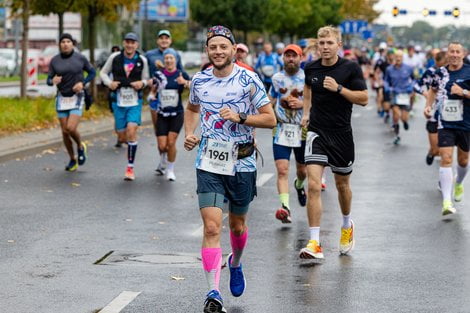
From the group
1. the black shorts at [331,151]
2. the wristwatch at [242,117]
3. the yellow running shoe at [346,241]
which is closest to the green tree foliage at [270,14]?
the black shorts at [331,151]

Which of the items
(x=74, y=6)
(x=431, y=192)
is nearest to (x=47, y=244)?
(x=431, y=192)

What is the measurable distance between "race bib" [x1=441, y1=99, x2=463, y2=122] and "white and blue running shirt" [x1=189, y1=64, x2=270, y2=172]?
4.87 m

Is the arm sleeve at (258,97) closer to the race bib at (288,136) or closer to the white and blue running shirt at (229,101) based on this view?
the white and blue running shirt at (229,101)

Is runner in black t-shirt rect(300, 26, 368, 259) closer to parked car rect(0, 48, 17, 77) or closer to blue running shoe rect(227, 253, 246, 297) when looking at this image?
blue running shoe rect(227, 253, 246, 297)

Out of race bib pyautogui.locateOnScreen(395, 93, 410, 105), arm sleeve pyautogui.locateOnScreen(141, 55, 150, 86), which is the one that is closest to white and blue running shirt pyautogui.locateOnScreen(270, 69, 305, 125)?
arm sleeve pyautogui.locateOnScreen(141, 55, 150, 86)

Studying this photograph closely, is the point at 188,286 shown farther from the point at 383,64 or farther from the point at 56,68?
the point at 383,64

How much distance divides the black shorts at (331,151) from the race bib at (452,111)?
2.77m

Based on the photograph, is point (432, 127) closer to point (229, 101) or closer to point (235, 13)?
point (229, 101)

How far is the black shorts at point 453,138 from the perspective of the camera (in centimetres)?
1257

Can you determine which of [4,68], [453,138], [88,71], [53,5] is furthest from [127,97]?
[4,68]

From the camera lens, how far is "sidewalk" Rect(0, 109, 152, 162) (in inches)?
737

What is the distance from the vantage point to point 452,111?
12555 millimetres

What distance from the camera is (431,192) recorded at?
14789 millimetres

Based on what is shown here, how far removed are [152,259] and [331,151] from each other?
5.45 feet
